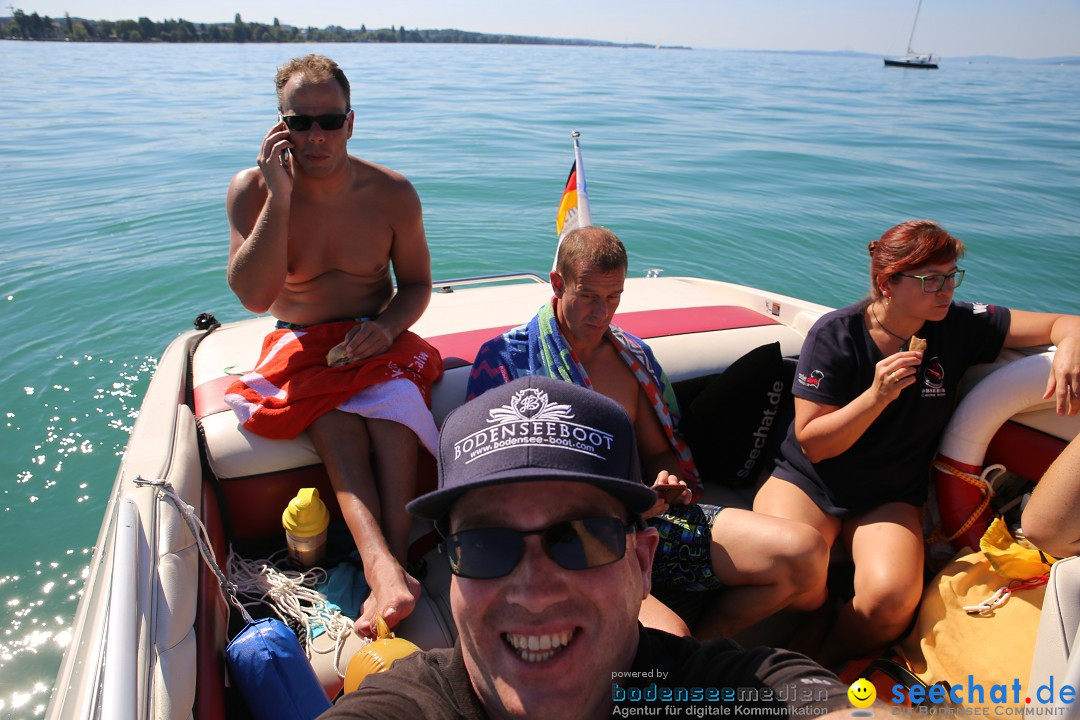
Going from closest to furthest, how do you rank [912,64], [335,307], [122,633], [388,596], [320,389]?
[122,633] < [388,596] < [320,389] < [335,307] < [912,64]

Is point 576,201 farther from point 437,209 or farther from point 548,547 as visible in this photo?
point 437,209

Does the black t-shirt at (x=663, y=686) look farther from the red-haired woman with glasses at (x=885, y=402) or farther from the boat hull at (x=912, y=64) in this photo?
the boat hull at (x=912, y=64)

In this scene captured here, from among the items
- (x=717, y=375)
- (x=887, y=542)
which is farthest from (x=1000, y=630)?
(x=717, y=375)

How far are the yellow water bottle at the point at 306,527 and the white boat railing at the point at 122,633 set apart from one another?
0.61 meters

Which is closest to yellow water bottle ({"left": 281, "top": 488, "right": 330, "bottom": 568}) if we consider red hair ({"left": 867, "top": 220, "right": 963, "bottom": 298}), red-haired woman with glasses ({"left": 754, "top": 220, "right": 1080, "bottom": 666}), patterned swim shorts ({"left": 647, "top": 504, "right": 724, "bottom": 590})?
patterned swim shorts ({"left": 647, "top": 504, "right": 724, "bottom": 590})

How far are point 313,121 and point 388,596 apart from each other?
162 cm

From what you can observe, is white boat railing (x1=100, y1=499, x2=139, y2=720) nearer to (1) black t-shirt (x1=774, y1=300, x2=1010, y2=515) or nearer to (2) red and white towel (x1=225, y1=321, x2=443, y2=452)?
(2) red and white towel (x1=225, y1=321, x2=443, y2=452)

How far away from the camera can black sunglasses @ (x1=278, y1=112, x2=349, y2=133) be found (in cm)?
240

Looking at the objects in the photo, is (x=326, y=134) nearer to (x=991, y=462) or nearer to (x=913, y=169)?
(x=991, y=462)

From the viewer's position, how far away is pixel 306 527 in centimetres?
214

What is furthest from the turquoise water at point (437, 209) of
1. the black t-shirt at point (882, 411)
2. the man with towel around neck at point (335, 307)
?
the black t-shirt at point (882, 411)

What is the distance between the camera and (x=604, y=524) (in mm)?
1028

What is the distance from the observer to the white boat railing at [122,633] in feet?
3.64

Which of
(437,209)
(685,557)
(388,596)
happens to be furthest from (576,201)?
(437,209)
